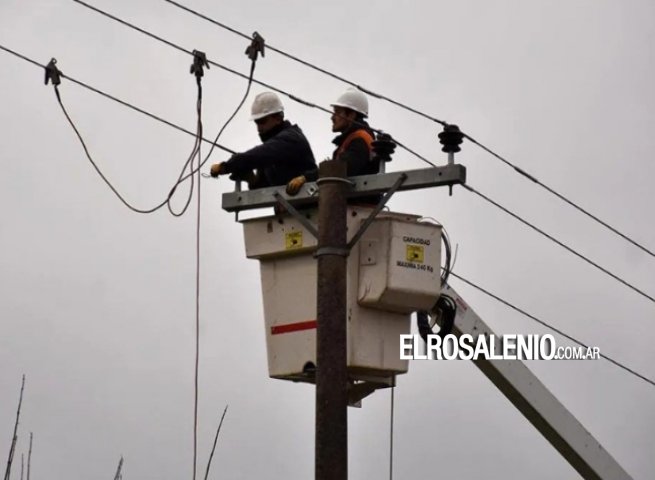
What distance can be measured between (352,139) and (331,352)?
1933 millimetres

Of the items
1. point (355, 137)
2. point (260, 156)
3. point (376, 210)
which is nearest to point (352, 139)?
point (355, 137)

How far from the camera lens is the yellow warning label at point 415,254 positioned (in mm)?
10230

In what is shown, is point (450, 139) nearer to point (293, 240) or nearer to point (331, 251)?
point (331, 251)

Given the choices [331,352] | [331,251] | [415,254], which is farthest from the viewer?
[415,254]

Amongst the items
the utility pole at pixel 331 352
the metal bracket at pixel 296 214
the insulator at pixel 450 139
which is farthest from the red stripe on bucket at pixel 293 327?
the insulator at pixel 450 139

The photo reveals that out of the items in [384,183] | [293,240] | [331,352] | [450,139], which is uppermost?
[450,139]

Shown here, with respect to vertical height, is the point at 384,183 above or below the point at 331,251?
above

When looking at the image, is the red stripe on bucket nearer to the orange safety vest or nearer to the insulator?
the orange safety vest

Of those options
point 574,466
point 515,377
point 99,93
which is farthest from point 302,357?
point 574,466

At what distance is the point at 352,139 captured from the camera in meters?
10.9

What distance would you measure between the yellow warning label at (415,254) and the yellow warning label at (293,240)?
2.26ft

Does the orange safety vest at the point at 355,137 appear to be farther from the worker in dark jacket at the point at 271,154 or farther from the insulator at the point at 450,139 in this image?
the insulator at the point at 450,139

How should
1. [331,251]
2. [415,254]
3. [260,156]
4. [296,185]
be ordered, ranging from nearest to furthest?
[331,251] < [296,185] < [415,254] < [260,156]

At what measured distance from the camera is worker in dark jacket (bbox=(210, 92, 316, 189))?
1073cm
